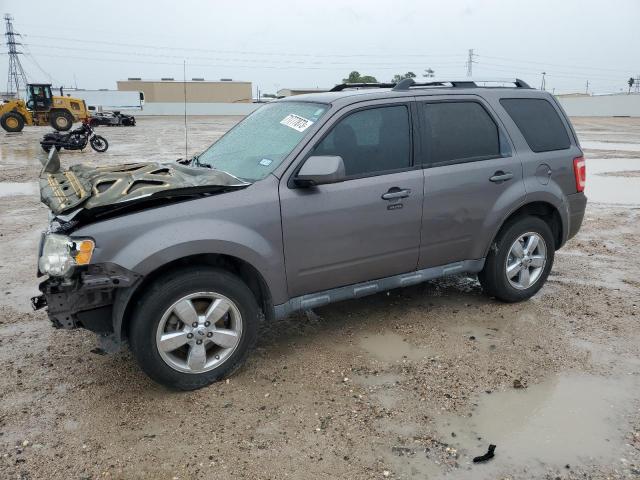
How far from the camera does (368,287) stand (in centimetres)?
404

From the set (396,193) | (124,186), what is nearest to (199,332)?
(124,186)

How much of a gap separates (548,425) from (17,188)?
11.3 m

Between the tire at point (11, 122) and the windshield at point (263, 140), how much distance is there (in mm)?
28009

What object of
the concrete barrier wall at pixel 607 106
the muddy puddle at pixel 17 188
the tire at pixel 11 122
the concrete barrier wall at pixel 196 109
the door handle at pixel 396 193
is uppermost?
the concrete barrier wall at pixel 196 109

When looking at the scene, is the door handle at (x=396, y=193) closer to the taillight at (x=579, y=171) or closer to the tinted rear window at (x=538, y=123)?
the tinted rear window at (x=538, y=123)

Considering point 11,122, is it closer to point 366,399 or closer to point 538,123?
point 538,123

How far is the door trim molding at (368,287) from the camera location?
377cm

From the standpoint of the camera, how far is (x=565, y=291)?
527 centimetres

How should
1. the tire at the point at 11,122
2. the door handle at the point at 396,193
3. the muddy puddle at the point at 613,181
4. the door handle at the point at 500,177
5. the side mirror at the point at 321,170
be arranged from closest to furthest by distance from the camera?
1. the side mirror at the point at 321,170
2. the door handle at the point at 396,193
3. the door handle at the point at 500,177
4. the muddy puddle at the point at 613,181
5. the tire at the point at 11,122

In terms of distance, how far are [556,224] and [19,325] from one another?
483 centimetres

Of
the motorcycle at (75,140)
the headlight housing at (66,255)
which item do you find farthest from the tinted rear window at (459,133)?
the motorcycle at (75,140)

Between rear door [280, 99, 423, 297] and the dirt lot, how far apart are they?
2.11 feet

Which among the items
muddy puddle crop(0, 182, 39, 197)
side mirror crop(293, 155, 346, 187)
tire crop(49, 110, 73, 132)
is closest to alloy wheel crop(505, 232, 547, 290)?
side mirror crop(293, 155, 346, 187)

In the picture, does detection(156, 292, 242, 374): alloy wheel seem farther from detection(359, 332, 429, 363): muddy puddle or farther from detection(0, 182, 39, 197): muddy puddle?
detection(0, 182, 39, 197): muddy puddle
